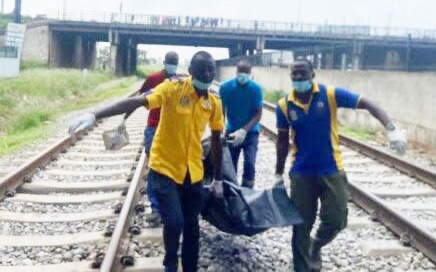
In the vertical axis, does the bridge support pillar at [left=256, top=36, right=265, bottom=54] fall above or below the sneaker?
above

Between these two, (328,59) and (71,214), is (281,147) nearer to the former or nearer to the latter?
(71,214)

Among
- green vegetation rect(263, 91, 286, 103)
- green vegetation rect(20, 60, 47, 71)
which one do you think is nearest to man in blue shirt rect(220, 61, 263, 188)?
green vegetation rect(263, 91, 286, 103)

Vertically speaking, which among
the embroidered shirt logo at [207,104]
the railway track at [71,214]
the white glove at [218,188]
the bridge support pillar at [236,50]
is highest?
the bridge support pillar at [236,50]

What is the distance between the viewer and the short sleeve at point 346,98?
4.56 meters

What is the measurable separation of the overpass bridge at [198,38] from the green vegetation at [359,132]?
3482cm

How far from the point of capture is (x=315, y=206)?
5027mm

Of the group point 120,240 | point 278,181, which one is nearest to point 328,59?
point 278,181

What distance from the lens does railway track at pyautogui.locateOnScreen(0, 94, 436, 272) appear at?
17.2 ft

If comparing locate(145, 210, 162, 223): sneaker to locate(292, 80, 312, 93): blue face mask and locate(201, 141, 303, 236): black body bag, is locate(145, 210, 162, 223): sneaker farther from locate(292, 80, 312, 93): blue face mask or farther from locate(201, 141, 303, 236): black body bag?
locate(292, 80, 312, 93): blue face mask

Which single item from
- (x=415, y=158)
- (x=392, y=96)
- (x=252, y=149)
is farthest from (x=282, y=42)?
(x=252, y=149)

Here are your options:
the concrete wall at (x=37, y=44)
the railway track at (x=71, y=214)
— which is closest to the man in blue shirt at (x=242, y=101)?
the railway track at (x=71, y=214)

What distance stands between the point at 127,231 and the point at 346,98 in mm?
2514

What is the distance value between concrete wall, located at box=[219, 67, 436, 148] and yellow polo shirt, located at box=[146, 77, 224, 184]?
33.2 ft

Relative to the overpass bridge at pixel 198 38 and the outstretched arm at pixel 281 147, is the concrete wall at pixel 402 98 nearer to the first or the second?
the outstretched arm at pixel 281 147
